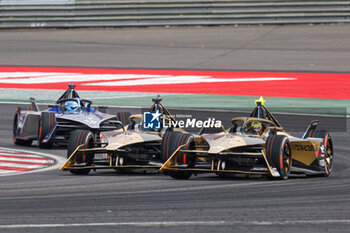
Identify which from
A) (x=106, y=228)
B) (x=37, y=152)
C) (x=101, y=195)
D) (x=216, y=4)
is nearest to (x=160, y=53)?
(x=216, y=4)

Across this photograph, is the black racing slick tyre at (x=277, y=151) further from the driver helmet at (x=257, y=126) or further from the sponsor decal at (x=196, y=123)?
the sponsor decal at (x=196, y=123)

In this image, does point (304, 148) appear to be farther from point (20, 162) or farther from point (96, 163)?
point (20, 162)

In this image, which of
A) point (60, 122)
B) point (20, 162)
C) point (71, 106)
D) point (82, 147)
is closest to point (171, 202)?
point (82, 147)

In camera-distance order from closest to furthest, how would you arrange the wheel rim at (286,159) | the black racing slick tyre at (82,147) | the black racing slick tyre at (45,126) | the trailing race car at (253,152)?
the trailing race car at (253,152)
the wheel rim at (286,159)
the black racing slick tyre at (82,147)
the black racing slick tyre at (45,126)

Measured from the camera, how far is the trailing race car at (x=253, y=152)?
12.2 metres

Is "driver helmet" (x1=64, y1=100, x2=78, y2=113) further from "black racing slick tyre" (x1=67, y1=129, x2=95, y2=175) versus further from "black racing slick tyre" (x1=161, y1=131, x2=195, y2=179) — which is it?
"black racing slick tyre" (x1=161, y1=131, x2=195, y2=179)

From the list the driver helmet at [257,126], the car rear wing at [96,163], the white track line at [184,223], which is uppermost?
the driver helmet at [257,126]

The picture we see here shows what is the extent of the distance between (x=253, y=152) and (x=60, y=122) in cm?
599

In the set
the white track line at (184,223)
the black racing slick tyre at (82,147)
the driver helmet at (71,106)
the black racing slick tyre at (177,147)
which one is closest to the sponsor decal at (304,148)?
the black racing slick tyre at (177,147)

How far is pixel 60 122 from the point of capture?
17.7 meters

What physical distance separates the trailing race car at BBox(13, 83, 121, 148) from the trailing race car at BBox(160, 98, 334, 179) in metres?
4.45

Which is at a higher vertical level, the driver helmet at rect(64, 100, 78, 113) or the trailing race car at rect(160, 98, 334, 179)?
the driver helmet at rect(64, 100, 78, 113)

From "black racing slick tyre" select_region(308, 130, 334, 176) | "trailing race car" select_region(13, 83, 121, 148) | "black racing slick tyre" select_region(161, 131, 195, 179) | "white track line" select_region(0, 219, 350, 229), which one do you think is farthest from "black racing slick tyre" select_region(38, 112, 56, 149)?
"white track line" select_region(0, 219, 350, 229)

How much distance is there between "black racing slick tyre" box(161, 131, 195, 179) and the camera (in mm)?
12539
